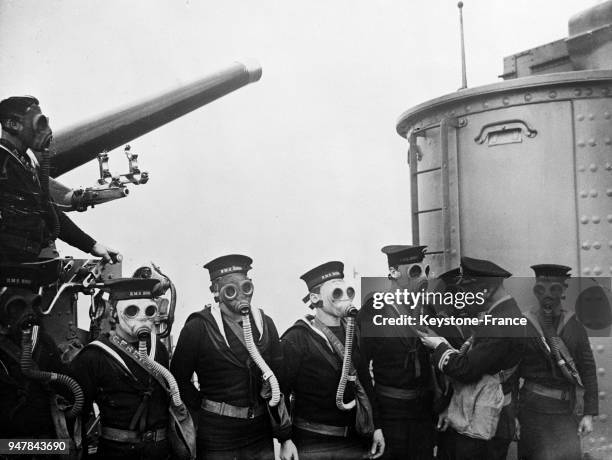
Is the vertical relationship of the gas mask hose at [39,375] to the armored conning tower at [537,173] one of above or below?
below

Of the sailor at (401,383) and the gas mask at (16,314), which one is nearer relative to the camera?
the gas mask at (16,314)

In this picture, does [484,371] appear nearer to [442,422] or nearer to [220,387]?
[442,422]

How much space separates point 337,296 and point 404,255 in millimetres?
626

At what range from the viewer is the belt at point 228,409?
3705 mm

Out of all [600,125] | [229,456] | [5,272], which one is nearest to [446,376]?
[229,456]

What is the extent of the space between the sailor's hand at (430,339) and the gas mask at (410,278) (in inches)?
11.4

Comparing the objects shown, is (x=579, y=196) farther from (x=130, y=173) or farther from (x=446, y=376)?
(x=130, y=173)

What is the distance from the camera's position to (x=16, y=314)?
3.40 m

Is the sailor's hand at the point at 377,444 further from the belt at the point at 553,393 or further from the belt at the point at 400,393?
the belt at the point at 553,393

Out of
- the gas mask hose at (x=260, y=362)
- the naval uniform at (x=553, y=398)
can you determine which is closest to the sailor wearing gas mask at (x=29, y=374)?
the gas mask hose at (x=260, y=362)

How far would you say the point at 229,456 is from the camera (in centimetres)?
371

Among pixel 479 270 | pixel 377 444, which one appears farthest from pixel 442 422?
pixel 479 270

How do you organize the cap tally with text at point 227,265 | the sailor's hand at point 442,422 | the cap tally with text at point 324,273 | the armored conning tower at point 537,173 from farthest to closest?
the armored conning tower at point 537,173, the sailor's hand at point 442,422, the cap tally with text at point 324,273, the cap tally with text at point 227,265

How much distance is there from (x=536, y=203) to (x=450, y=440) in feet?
5.76
